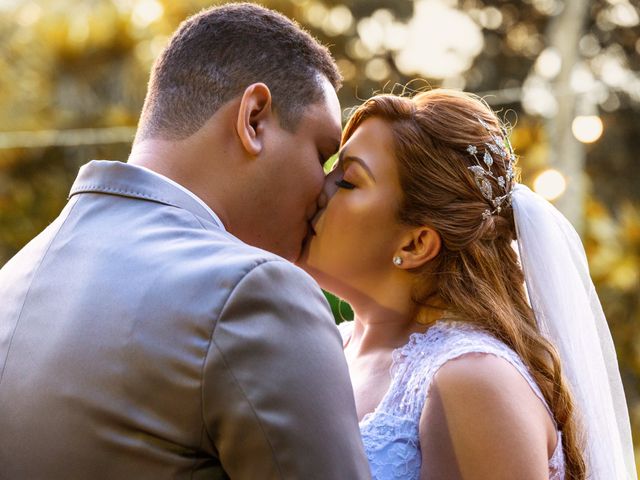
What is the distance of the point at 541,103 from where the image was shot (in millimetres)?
12531

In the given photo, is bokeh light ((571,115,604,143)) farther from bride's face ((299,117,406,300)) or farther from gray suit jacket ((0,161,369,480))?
gray suit jacket ((0,161,369,480))

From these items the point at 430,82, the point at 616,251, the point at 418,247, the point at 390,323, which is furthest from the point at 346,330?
the point at 430,82

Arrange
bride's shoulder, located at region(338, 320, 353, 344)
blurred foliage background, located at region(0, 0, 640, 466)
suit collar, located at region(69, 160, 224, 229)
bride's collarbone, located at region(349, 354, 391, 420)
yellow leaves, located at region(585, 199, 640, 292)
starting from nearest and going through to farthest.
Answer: suit collar, located at region(69, 160, 224, 229) → bride's collarbone, located at region(349, 354, 391, 420) → bride's shoulder, located at region(338, 320, 353, 344) → yellow leaves, located at region(585, 199, 640, 292) → blurred foliage background, located at region(0, 0, 640, 466)

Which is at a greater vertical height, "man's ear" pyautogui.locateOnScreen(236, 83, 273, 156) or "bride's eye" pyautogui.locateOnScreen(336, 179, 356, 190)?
"man's ear" pyautogui.locateOnScreen(236, 83, 273, 156)

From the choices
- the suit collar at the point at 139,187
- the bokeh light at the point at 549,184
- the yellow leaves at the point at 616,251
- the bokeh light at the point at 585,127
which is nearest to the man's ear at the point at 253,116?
the suit collar at the point at 139,187

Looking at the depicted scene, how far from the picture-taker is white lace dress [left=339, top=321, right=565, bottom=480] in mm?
2777

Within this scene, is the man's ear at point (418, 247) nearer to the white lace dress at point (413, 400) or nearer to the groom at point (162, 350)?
the white lace dress at point (413, 400)

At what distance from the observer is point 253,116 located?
248 centimetres

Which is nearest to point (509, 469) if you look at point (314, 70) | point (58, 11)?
point (314, 70)

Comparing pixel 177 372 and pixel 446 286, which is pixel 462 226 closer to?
pixel 446 286

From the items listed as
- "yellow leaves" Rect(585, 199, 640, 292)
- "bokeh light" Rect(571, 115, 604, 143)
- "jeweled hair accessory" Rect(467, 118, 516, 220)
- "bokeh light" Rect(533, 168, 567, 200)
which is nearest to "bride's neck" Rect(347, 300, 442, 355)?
"jeweled hair accessory" Rect(467, 118, 516, 220)

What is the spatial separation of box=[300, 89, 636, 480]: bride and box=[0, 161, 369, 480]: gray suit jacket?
939 millimetres

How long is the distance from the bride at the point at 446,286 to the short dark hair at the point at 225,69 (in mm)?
496

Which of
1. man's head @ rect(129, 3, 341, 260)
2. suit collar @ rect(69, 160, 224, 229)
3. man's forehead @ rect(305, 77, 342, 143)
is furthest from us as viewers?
man's forehead @ rect(305, 77, 342, 143)
